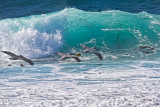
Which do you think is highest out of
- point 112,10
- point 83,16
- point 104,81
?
point 112,10

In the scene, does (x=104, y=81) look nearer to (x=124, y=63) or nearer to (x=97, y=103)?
(x=97, y=103)

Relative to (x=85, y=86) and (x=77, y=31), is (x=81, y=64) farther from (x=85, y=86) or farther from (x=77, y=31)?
(x=77, y=31)

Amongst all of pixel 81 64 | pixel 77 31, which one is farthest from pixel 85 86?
pixel 77 31

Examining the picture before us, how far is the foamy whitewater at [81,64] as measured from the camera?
5.38m

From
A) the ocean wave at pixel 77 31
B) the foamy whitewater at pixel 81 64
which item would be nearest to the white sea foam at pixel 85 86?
the foamy whitewater at pixel 81 64

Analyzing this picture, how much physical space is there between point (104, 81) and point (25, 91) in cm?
228

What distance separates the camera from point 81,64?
31.3 ft

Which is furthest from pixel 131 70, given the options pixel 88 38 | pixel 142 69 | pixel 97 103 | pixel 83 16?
pixel 83 16

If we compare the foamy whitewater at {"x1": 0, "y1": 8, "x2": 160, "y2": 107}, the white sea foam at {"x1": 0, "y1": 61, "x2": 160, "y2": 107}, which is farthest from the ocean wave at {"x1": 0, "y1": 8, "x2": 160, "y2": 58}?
the white sea foam at {"x1": 0, "y1": 61, "x2": 160, "y2": 107}

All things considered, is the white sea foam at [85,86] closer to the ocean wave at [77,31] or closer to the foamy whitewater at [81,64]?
the foamy whitewater at [81,64]

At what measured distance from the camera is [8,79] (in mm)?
7324

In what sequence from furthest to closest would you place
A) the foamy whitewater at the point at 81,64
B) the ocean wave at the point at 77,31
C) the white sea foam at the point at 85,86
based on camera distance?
the ocean wave at the point at 77,31 → the foamy whitewater at the point at 81,64 → the white sea foam at the point at 85,86

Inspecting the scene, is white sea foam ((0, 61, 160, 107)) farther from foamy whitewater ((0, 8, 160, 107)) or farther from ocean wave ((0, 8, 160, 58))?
ocean wave ((0, 8, 160, 58))

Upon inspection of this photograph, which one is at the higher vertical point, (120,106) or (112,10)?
(112,10)
